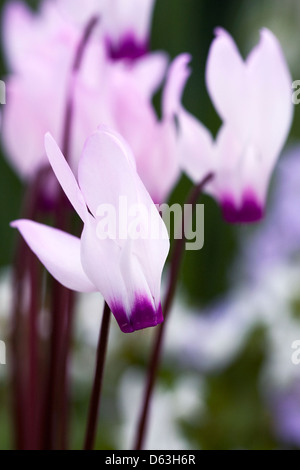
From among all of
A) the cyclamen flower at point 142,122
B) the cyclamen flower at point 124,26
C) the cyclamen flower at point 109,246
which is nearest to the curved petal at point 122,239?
the cyclamen flower at point 109,246

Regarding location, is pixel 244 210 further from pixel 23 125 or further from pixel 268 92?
pixel 23 125

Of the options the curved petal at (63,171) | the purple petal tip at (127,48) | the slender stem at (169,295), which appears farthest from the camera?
the purple petal tip at (127,48)

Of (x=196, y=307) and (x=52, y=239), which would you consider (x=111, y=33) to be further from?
(x=196, y=307)

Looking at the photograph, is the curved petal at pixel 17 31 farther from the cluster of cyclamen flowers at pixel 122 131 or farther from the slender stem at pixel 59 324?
the slender stem at pixel 59 324

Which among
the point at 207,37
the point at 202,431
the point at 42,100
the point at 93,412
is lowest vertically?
the point at 202,431

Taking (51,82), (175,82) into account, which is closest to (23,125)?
(51,82)

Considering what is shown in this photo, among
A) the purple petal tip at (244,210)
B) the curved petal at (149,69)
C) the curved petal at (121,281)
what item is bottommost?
the curved petal at (121,281)

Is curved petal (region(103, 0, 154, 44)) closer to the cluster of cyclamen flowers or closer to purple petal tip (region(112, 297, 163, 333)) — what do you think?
the cluster of cyclamen flowers

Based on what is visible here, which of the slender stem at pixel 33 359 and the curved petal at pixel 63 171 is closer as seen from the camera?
the curved petal at pixel 63 171

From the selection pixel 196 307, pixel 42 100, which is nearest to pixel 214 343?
pixel 196 307
